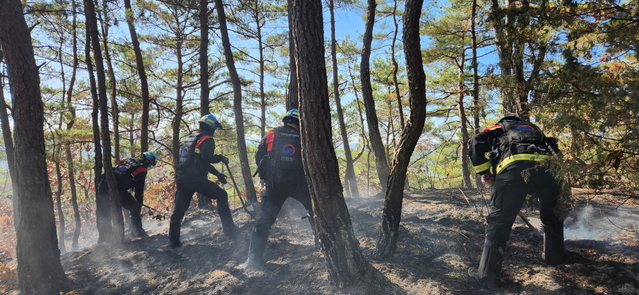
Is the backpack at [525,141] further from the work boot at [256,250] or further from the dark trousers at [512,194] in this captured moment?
the work boot at [256,250]

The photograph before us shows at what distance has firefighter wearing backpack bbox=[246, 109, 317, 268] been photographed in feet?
12.2

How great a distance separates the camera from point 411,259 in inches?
132

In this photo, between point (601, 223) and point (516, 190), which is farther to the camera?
point (601, 223)

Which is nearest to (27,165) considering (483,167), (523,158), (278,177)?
(278,177)

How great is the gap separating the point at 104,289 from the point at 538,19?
251 inches

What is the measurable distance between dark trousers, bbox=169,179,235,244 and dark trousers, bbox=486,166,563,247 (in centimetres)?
383

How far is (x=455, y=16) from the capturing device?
34.6ft

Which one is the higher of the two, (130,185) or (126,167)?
(126,167)

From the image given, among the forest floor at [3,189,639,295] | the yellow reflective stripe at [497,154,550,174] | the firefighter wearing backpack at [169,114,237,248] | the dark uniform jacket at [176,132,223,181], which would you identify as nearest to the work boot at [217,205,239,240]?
the forest floor at [3,189,639,295]

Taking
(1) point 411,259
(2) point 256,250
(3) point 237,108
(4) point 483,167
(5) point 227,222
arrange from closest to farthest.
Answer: (4) point 483,167 < (1) point 411,259 < (2) point 256,250 < (5) point 227,222 < (3) point 237,108

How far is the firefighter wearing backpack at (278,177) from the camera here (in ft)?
12.2

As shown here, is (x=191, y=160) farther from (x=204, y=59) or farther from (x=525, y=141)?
(x=525, y=141)

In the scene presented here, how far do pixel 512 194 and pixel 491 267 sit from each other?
2.25ft

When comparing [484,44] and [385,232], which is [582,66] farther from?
[484,44]
